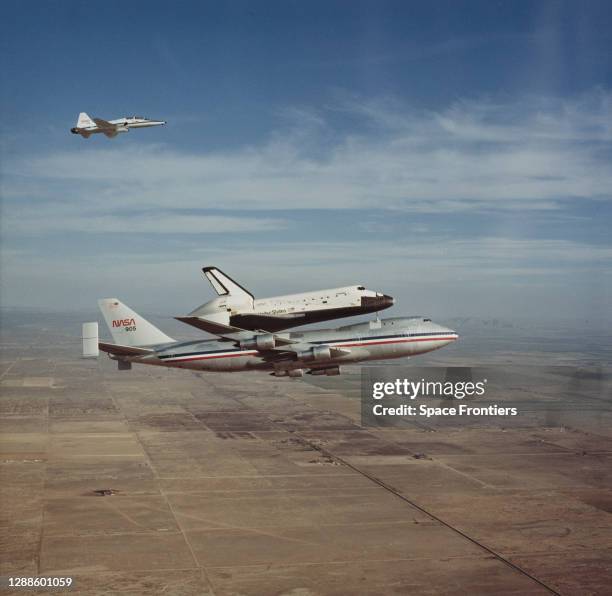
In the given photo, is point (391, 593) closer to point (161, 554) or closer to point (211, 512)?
point (161, 554)

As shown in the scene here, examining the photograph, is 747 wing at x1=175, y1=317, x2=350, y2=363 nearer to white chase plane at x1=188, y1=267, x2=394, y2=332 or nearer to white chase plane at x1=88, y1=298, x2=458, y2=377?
white chase plane at x1=88, y1=298, x2=458, y2=377

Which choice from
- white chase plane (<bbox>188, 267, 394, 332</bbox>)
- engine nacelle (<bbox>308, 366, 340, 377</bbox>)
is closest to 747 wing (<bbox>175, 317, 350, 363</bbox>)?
engine nacelle (<bbox>308, 366, 340, 377</bbox>)

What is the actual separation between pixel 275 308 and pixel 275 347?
16.7 meters

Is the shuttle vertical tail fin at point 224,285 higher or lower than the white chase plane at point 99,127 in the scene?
lower

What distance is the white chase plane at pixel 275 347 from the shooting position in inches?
2395

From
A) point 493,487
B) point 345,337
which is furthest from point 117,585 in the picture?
point 493,487

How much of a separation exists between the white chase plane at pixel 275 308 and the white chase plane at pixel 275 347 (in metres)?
7.70

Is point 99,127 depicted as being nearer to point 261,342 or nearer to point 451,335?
point 261,342

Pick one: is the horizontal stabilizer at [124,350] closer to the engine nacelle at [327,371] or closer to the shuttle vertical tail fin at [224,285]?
the shuttle vertical tail fin at [224,285]

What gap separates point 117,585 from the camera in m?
94.9

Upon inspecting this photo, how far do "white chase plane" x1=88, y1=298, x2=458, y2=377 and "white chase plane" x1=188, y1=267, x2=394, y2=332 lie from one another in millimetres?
7696

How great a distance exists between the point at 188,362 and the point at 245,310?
85.1 feet

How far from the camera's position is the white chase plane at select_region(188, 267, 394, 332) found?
45.8 meters

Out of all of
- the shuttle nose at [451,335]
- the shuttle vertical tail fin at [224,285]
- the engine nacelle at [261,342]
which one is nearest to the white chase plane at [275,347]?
the engine nacelle at [261,342]
